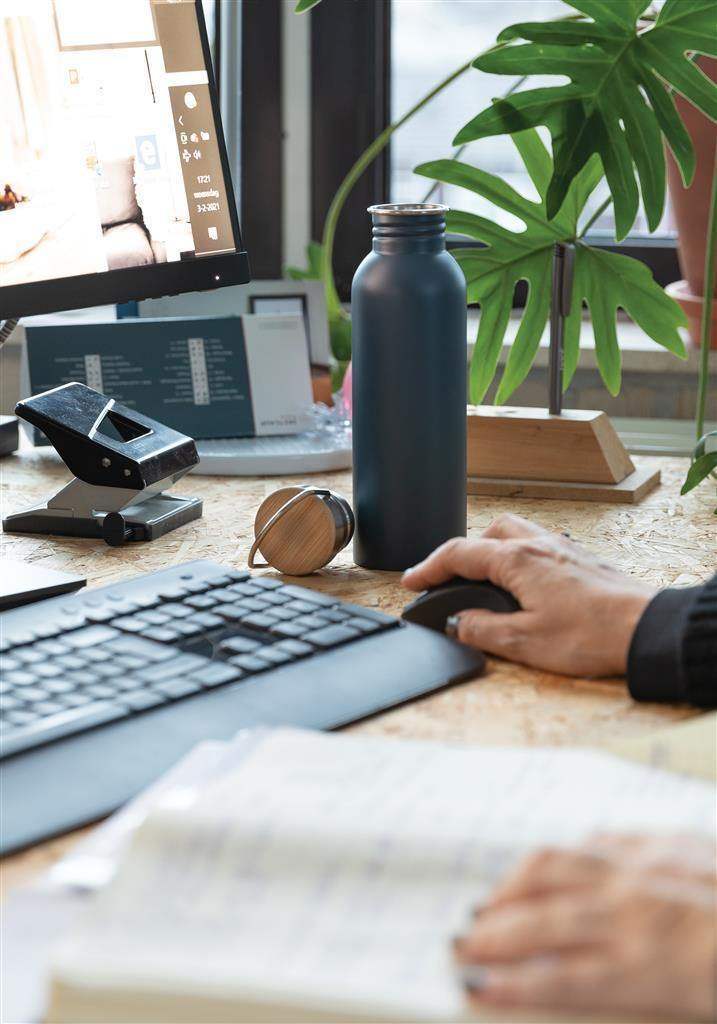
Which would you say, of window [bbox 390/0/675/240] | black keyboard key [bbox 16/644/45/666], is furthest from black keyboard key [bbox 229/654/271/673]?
window [bbox 390/0/675/240]

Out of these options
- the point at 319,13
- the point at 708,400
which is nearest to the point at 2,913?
the point at 708,400

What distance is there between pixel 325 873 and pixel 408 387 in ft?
1.67

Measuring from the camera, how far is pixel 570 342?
4.47 ft

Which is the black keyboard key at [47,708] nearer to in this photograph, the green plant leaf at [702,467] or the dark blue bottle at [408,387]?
the dark blue bottle at [408,387]

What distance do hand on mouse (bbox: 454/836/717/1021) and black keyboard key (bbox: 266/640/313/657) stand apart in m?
0.30

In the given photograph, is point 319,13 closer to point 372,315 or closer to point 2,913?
point 372,315

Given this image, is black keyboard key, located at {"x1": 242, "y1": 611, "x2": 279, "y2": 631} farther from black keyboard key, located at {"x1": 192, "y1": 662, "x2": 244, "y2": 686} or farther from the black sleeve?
the black sleeve

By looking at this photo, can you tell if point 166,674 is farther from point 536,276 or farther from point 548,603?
point 536,276

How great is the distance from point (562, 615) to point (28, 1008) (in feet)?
1.36

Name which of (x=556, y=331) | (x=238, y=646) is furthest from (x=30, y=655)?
(x=556, y=331)

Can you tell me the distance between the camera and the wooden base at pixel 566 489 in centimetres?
122

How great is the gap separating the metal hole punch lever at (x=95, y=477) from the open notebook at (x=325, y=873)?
0.53 meters

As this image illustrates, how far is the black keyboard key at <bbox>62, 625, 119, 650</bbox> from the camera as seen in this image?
0.73 m

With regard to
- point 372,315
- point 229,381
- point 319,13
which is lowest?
point 229,381
